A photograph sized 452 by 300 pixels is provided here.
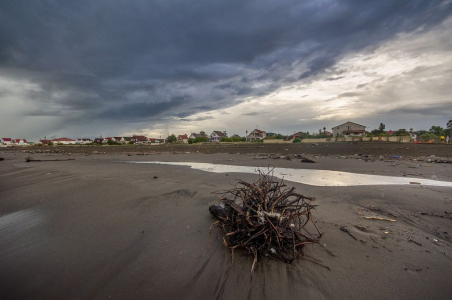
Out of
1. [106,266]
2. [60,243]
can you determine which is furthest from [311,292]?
[60,243]

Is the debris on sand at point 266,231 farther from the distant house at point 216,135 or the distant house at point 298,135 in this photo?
the distant house at point 216,135

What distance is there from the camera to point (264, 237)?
107 inches

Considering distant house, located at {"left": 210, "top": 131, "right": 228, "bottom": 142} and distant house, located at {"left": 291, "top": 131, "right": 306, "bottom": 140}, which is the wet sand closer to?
distant house, located at {"left": 291, "top": 131, "right": 306, "bottom": 140}

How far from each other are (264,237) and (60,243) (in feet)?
12.1

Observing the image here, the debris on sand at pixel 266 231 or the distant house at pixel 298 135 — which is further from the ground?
the distant house at pixel 298 135

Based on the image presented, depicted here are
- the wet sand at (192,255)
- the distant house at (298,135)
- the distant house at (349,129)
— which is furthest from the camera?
the distant house at (298,135)

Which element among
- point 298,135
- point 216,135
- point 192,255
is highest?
point 216,135

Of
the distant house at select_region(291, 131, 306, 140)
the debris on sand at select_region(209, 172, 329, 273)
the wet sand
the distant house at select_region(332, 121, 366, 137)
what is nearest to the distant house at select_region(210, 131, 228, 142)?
the distant house at select_region(291, 131, 306, 140)

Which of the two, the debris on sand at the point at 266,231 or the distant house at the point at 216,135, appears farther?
the distant house at the point at 216,135

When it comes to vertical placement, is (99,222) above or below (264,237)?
below

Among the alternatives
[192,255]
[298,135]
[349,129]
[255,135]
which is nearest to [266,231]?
[192,255]

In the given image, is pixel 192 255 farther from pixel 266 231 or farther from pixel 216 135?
pixel 216 135

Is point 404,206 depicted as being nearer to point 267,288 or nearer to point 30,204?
point 267,288

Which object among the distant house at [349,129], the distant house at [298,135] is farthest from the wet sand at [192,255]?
the distant house at [298,135]
